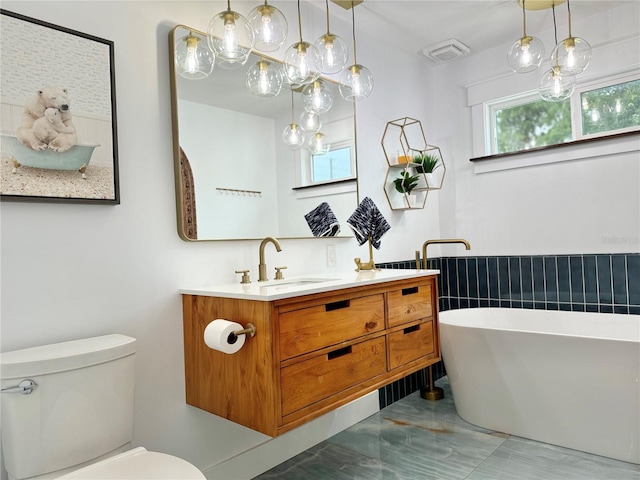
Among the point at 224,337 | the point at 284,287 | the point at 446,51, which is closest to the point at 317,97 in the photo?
the point at 284,287

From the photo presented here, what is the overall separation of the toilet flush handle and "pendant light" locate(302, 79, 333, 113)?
67.8 inches

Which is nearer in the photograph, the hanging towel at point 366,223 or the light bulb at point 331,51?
the light bulb at point 331,51

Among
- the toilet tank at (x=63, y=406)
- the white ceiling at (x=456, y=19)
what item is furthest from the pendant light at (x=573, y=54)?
the toilet tank at (x=63, y=406)

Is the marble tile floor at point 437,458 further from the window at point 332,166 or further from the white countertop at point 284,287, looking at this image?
the window at point 332,166

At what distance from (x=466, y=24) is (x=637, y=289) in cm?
202

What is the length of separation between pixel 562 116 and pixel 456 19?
41.1 inches

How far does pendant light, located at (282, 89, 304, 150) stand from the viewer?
95.6 inches

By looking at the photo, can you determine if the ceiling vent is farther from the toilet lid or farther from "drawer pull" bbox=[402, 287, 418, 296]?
the toilet lid

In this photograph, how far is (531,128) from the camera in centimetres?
338

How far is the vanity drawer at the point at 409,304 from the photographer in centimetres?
220

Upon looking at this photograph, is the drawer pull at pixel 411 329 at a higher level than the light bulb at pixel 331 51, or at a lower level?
lower

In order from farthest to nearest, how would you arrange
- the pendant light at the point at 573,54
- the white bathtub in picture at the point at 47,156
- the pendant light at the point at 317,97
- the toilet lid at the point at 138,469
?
1. the pendant light at the point at 317,97
2. the pendant light at the point at 573,54
3. the white bathtub in picture at the point at 47,156
4. the toilet lid at the point at 138,469

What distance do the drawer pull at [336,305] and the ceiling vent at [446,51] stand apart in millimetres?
2284

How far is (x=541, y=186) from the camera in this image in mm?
3184
